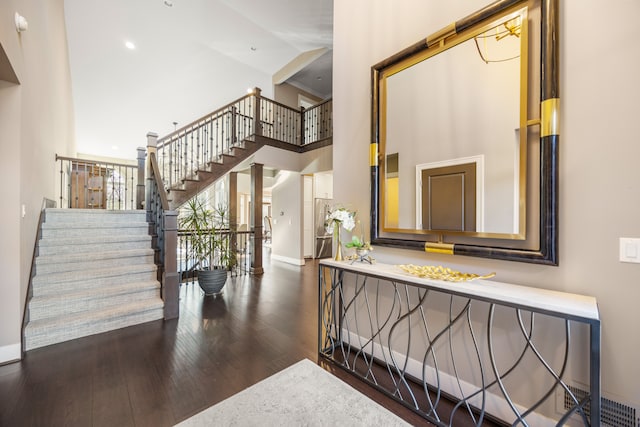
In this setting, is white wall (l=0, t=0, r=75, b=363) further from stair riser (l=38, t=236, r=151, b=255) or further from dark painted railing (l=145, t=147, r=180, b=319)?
dark painted railing (l=145, t=147, r=180, b=319)

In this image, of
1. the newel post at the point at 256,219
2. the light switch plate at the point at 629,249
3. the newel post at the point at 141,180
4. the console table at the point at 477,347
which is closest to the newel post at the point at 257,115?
the newel post at the point at 256,219

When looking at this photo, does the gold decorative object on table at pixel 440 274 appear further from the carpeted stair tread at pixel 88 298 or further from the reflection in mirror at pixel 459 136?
the carpeted stair tread at pixel 88 298

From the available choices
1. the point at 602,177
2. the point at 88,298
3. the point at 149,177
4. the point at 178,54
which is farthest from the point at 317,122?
the point at 602,177

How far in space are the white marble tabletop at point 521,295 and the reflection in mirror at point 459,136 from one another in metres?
0.33

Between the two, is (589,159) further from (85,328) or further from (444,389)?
(85,328)

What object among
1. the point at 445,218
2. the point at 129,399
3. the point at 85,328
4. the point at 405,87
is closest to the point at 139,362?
the point at 129,399

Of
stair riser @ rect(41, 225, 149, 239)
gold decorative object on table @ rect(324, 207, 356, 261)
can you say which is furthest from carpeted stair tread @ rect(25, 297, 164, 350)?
gold decorative object on table @ rect(324, 207, 356, 261)

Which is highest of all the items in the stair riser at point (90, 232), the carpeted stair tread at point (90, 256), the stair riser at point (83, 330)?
the stair riser at point (90, 232)

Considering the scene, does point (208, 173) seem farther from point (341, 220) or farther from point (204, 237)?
point (341, 220)

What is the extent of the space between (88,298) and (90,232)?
1.23 metres

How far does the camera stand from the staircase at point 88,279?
2.48 metres

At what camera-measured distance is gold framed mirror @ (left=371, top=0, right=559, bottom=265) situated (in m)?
1.33

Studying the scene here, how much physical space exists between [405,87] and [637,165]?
4.56ft

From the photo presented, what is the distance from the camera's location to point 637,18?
3.65 feet
